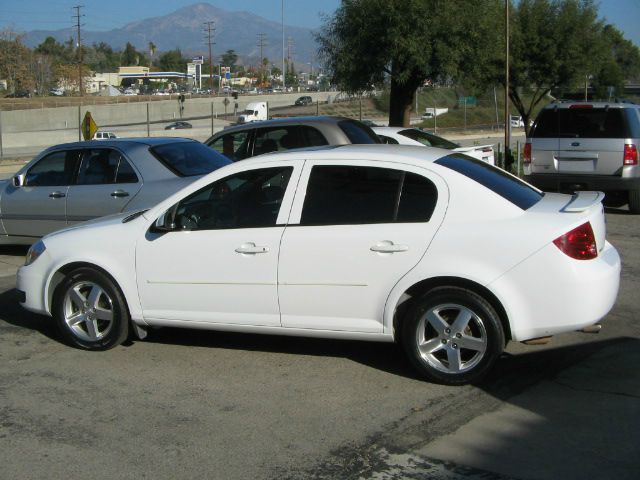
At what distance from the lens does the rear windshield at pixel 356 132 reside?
1155 cm

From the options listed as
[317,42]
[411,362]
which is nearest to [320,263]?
[411,362]

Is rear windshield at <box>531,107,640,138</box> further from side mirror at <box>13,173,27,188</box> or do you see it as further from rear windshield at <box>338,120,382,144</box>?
side mirror at <box>13,173,27,188</box>

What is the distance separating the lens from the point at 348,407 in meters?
5.34

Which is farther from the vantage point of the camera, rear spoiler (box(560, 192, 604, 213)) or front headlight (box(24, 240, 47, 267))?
front headlight (box(24, 240, 47, 267))

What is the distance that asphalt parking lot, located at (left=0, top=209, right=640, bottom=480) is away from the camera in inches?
177

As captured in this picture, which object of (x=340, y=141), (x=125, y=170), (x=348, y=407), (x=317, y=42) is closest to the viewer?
(x=348, y=407)

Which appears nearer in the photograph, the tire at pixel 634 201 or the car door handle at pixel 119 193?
the car door handle at pixel 119 193

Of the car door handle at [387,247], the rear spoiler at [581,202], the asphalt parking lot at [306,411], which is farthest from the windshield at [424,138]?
the car door handle at [387,247]

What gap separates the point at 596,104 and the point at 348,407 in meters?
9.28

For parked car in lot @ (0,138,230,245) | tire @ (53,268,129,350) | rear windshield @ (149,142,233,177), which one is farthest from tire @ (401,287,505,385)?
rear windshield @ (149,142,233,177)

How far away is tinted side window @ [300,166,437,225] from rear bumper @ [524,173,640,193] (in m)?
8.23

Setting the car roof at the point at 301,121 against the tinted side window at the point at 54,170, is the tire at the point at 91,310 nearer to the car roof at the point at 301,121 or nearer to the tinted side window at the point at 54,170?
the tinted side window at the point at 54,170

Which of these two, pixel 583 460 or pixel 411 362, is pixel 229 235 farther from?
pixel 583 460

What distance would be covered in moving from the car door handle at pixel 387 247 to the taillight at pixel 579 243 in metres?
1.02
